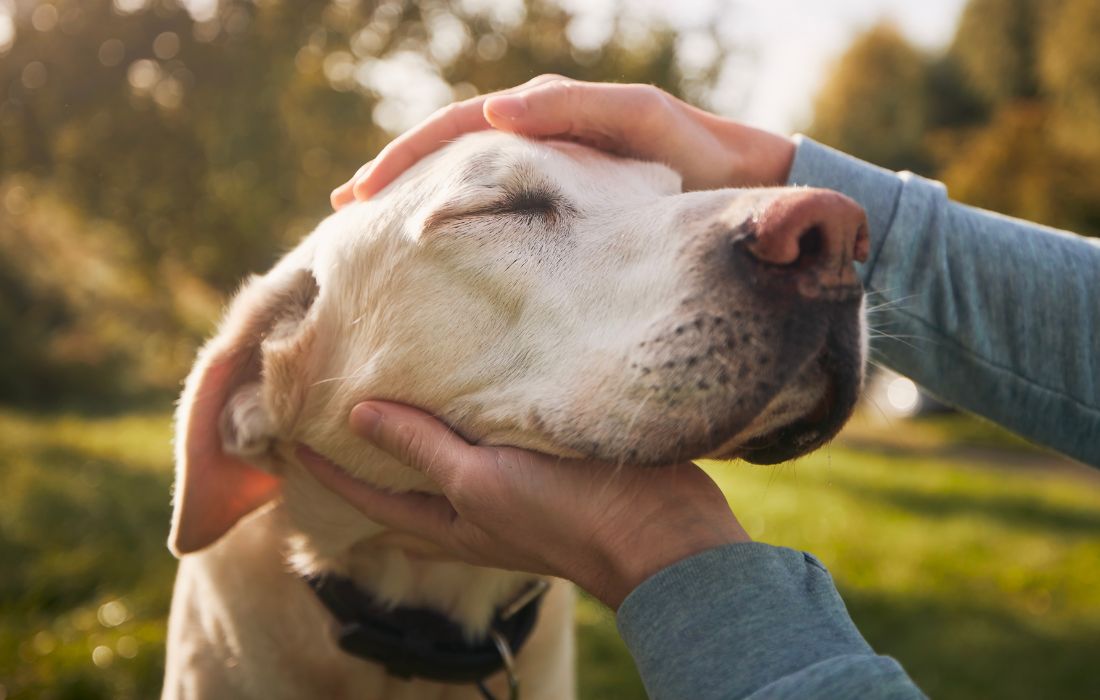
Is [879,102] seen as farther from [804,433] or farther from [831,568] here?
[804,433]

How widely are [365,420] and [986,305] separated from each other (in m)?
1.74

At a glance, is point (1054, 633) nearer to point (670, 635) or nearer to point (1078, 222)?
point (670, 635)

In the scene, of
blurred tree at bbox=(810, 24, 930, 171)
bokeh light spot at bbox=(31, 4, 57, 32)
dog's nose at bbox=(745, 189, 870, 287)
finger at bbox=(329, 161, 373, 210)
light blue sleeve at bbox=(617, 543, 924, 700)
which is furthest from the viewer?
blurred tree at bbox=(810, 24, 930, 171)

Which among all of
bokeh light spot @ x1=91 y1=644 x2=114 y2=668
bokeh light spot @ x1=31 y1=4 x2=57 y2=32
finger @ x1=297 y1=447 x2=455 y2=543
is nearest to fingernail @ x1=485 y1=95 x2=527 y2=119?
finger @ x1=297 y1=447 x2=455 y2=543

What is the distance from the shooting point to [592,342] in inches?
71.8

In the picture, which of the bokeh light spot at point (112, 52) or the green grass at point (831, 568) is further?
the bokeh light spot at point (112, 52)

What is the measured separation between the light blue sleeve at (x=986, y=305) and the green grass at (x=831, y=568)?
50 cm

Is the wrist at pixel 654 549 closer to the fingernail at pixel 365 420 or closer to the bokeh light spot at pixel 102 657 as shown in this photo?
the fingernail at pixel 365 420

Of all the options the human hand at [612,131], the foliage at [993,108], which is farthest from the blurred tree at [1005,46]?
the human hand at [612,131]

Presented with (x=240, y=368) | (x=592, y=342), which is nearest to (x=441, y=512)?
(x=592, y=342)

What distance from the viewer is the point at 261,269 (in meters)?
12.0

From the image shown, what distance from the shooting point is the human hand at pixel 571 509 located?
1662 mm

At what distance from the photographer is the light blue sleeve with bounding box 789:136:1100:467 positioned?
2361 millimetres

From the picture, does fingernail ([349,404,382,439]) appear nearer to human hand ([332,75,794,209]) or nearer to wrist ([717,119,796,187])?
human hand ([332,75,794,209])
